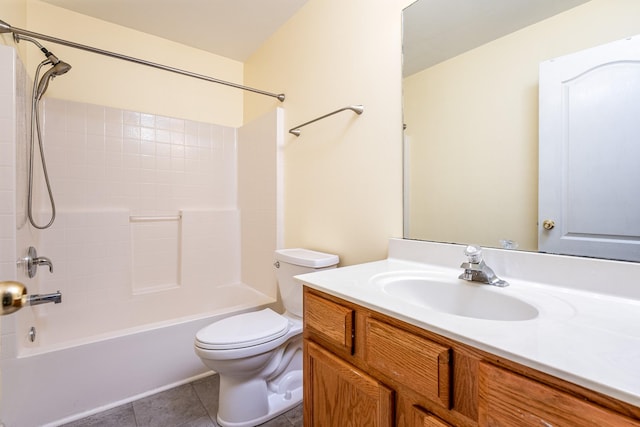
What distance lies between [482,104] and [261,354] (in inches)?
54.2

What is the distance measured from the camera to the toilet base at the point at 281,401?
1.38 meters

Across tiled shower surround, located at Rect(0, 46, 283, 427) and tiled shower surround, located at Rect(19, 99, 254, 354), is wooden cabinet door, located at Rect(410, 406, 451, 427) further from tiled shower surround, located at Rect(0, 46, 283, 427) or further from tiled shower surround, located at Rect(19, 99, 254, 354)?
tiled shower surround, located at Rect(19, 99, 254, 354)

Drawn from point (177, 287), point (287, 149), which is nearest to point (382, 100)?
point (287, 149)

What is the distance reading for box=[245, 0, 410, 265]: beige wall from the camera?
4.42ft

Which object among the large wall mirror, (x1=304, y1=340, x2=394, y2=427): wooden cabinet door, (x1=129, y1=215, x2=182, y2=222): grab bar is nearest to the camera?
(x1=304, y1=340, x2=394, y2=427): wooden cabinet door

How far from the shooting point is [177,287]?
229 centimetres

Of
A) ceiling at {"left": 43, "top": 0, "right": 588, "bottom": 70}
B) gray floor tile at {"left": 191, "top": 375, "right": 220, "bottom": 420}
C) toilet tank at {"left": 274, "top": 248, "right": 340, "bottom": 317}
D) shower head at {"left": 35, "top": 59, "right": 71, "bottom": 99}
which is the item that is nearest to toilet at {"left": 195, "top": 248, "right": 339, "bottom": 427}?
toilet tank at {"left": 274, "top": 248, "right": 340, "bottom": 317}

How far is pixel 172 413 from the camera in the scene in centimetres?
147

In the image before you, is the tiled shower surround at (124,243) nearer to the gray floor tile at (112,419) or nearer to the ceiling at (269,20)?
the gray floor tile at (112,419)

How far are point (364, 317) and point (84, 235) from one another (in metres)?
2.05

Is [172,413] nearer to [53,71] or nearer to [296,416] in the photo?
[296,416]

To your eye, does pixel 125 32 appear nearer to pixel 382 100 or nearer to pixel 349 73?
pixel 349 73

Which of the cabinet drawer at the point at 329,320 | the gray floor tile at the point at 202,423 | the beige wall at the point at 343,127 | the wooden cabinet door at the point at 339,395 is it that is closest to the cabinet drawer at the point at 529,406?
→ the wooden cabinet door at the point at 339,395

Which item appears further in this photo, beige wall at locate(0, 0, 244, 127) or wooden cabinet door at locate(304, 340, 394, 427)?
beige wall at locate(0, 0, 244, 127)
